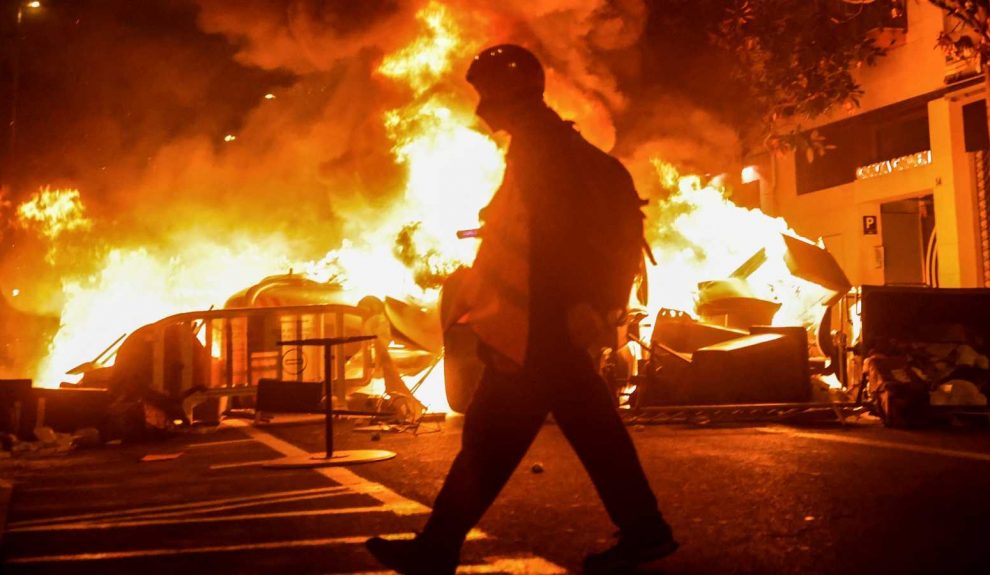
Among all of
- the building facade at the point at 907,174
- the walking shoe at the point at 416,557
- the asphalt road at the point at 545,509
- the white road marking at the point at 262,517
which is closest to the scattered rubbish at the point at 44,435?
the asphalt road at the point at 545,509

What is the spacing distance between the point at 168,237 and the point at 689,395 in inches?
579

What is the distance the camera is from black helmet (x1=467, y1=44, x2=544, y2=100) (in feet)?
12.0

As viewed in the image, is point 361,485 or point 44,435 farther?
point 44,435

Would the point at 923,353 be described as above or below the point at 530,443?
above

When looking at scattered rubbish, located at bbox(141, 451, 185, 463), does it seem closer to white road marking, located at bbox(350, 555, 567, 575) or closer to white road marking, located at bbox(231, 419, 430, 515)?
white road marking, located at bbox(231, 419, 430, 515)

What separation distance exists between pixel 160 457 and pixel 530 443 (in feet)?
18.4

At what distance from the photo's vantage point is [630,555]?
3404 millimetres

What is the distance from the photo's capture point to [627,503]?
135 inches

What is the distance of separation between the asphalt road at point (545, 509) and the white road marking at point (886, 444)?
17 millimetres

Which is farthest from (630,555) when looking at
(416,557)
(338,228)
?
(338,228)

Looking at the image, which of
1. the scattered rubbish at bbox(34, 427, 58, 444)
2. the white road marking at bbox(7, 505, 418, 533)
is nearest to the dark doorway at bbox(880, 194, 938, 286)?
the scattered rubbish at bbox(34, 427, 58, 444)

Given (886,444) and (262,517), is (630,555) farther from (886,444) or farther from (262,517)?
(886,444)

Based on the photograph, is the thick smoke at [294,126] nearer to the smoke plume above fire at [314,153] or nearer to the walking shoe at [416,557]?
the smoke plume above fire at [314,153]

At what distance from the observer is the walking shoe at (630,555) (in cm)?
340
